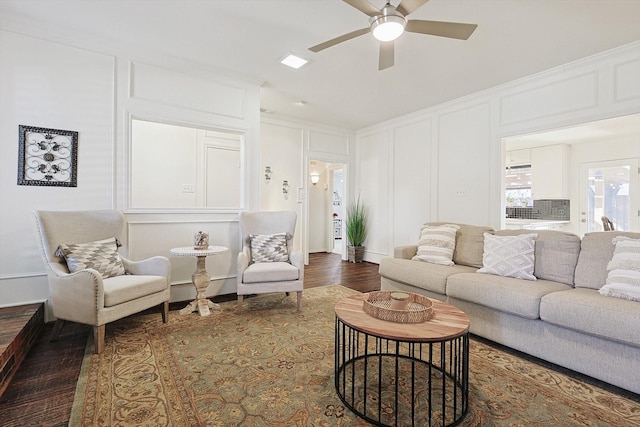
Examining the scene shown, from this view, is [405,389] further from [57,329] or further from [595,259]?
[57,329]

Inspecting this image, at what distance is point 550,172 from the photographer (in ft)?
20.3

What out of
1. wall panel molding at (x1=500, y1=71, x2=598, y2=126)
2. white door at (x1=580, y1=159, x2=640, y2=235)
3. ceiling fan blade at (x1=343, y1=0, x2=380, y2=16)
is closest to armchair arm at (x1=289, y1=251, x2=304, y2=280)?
ceiling fan blade at (x1=343, y1=0, x2=380, y2=16)

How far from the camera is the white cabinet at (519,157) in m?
6.49

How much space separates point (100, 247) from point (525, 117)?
16.0 feet

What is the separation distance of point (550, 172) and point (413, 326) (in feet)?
21.0

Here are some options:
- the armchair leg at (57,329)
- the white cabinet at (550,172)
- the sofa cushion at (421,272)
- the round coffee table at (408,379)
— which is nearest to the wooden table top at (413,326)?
the round coffee table at (408,379)

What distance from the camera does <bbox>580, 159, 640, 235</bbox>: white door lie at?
5371mm

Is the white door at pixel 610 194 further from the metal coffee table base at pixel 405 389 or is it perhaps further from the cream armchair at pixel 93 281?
the cream armchair at pixel 93 281

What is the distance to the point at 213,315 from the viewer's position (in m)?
3.05

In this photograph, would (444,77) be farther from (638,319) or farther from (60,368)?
(60,368)

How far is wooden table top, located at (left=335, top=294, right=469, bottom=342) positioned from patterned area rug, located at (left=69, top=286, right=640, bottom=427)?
47 cm

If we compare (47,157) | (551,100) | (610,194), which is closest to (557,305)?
(551,100)

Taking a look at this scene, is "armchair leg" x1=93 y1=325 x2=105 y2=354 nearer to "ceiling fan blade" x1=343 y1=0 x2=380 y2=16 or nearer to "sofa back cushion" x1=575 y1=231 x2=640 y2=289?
"ceiling fan blade" x1=343 y1=0 x2=380 y2=16

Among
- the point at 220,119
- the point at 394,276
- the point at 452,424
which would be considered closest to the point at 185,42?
the point at 220,119
